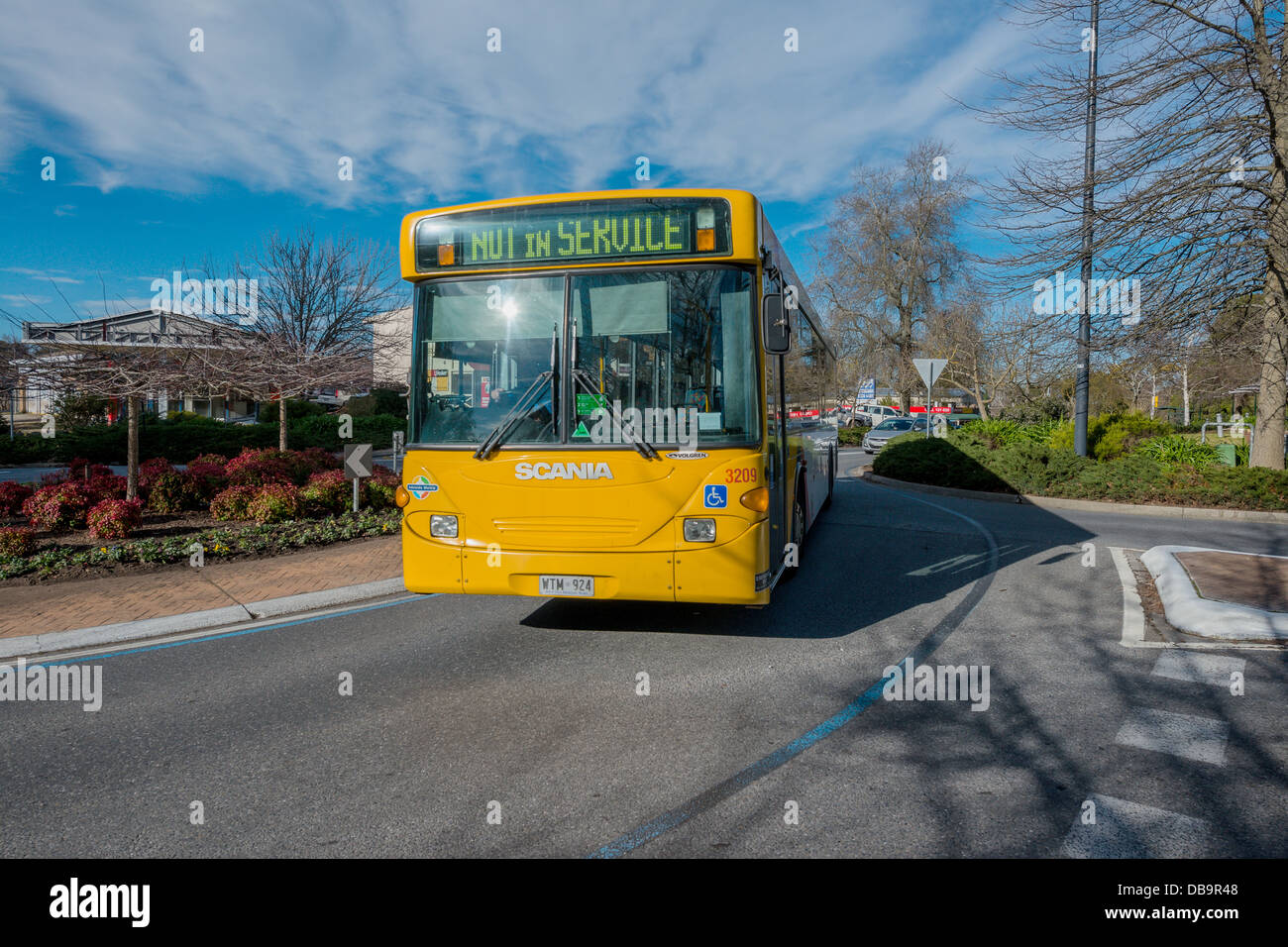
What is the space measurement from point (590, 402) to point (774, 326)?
1.38 m

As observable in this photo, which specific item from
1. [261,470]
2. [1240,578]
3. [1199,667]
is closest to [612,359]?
[1199,667]

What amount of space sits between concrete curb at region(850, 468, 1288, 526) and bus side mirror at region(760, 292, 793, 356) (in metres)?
11.6

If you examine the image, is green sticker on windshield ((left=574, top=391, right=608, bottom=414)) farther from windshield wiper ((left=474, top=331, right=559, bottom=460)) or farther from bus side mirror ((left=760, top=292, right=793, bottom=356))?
bus side mirror ((left=760, top=292, right=793, bottom=356))

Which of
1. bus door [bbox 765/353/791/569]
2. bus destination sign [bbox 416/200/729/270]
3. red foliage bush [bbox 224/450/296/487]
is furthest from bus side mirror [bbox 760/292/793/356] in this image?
red foliage bush [bbox 224/450/296/487]

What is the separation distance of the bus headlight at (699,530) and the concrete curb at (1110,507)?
11.9m

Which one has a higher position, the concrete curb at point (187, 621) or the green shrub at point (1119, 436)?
the green shrub at point (1119, 436)

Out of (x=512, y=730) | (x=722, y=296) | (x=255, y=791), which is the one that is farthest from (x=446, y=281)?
(x=255, y=791)

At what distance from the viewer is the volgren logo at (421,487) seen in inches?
234

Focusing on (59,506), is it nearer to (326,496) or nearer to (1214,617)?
(326,496)

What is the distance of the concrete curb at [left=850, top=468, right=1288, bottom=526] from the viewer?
13.8 metres

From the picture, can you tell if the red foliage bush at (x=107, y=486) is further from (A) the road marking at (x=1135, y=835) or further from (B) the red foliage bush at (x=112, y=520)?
(A) the road marking at (x=1135, y=835)

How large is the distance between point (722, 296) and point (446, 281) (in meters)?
2.04

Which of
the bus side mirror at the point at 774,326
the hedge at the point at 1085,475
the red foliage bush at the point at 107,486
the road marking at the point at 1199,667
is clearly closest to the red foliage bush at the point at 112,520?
the red foliage bush at the point at 107,486

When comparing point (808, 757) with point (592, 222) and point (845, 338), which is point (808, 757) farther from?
point (845, 338)
